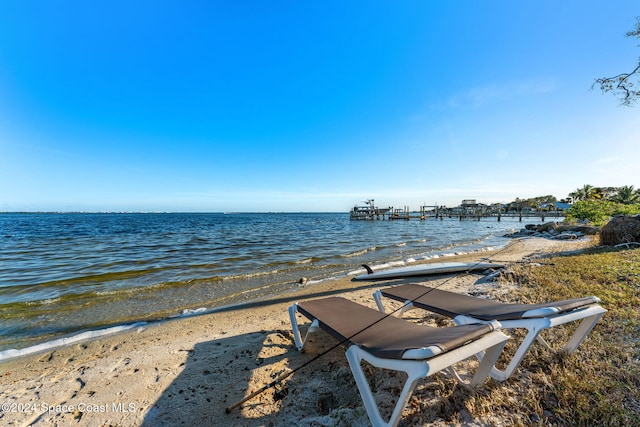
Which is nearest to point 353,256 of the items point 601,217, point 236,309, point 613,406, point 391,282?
point 391,282

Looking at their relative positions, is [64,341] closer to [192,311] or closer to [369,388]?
[192,311]

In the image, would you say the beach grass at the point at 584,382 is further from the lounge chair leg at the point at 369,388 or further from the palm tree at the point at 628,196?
the palm tree at the point at 628,196

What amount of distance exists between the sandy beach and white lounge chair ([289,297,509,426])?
331 mm

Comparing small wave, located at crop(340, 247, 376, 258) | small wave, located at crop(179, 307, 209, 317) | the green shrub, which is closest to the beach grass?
small wave, located at crop(179, 307, 209, 317)

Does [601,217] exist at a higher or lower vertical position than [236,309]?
higher

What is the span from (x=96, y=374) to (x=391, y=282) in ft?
20.9

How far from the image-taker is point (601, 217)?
1570 cm

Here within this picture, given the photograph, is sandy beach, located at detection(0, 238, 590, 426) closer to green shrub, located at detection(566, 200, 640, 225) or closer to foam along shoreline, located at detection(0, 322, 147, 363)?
foam along shoreline, located at detection(0, 322, 147, 363)

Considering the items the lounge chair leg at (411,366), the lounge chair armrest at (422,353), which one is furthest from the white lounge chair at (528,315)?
the lounge chair armrest at (422,353)

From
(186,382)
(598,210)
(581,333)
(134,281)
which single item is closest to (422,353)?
(581,333)

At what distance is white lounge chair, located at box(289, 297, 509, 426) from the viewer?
5.57 feet

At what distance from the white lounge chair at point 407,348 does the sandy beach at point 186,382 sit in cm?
33

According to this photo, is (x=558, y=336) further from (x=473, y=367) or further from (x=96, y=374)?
(x=96, y=374)

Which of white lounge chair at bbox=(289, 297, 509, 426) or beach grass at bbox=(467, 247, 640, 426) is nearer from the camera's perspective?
white lounge chair at bbox=(289, 297, 509, 426)
